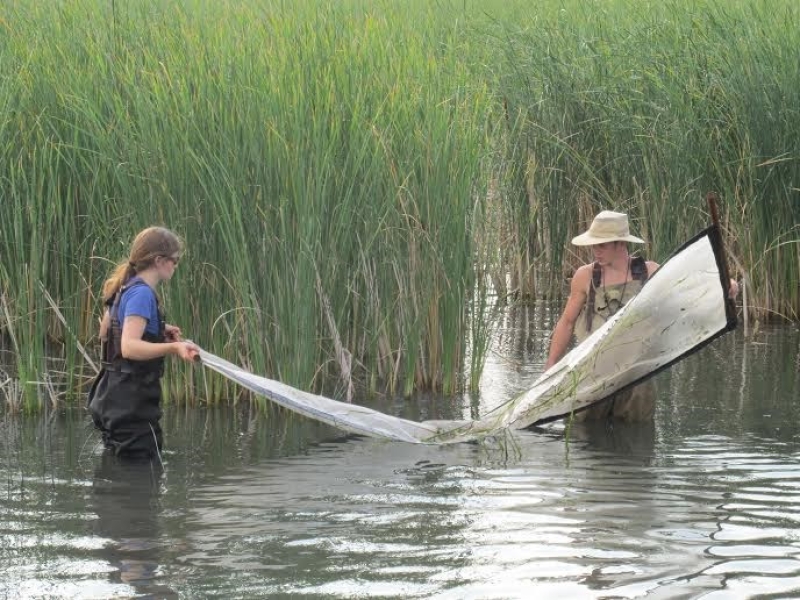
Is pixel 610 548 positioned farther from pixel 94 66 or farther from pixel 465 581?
pixel 94 66

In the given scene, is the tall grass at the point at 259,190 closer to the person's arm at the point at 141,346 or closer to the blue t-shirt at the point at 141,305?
the blue t-shirt at the point at 141,305

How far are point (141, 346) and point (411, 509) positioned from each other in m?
1.31

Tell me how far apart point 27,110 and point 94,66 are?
1.44ft

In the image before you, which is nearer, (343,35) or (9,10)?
(343,35)

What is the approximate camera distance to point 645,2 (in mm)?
13062

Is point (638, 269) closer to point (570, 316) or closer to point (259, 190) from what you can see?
point (570, 316)

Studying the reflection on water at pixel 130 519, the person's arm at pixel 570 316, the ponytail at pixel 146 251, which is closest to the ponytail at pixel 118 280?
the ponytail at pixel 146 251

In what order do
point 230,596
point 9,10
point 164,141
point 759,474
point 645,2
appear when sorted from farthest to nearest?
point 645,2
point 9,10
point 164,141
point 759,474
point 230,596

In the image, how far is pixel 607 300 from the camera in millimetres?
7418

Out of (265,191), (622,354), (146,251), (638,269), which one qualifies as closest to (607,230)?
(638,269)

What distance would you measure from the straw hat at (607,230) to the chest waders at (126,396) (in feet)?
7.51

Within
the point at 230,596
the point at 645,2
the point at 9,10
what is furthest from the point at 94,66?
the point at 645,2

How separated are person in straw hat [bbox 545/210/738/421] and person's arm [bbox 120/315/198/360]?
7.16 feet

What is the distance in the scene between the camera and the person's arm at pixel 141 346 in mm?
5895
